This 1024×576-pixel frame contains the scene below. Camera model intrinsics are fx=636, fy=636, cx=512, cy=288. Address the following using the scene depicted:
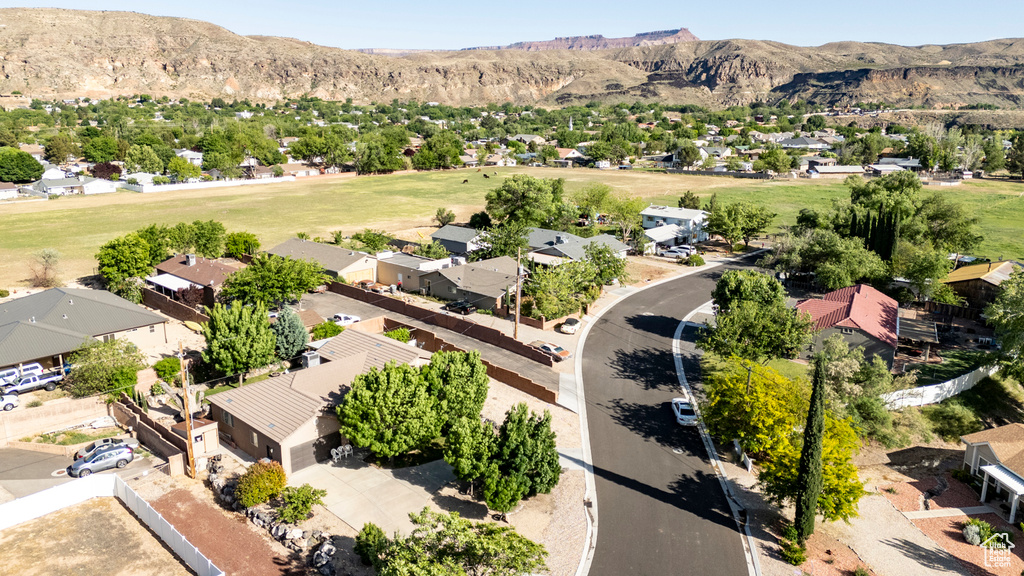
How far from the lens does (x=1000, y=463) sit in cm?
2933

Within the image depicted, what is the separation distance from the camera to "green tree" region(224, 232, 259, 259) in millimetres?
68188

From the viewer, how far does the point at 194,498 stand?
27641 mm

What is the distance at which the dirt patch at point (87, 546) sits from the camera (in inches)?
906

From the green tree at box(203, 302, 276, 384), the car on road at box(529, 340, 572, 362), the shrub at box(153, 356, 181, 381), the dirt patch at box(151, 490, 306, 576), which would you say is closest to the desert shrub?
the green tree at box(203, 302, 276, 384)

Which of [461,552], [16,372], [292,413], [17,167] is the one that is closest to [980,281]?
[461,552]

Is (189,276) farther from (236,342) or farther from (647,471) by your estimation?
(647,471)

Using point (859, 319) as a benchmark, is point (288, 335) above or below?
below

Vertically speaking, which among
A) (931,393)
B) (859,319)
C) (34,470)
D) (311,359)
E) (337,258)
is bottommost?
(34,470)

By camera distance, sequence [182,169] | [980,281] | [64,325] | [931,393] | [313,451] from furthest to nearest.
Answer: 1. [182,169]
2. [980,281]
3. [64,325]
4. [931,393]
5. [313,451]

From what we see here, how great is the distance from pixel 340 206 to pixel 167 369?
70.3 metres

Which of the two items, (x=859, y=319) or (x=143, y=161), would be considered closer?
(x=859, y=319)

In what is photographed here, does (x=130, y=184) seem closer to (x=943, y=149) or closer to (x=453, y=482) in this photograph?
(x=453, y=482)

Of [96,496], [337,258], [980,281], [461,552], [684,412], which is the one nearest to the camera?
[461,552]

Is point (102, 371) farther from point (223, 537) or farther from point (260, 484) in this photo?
point (223, 537)
